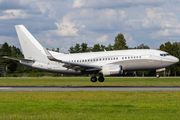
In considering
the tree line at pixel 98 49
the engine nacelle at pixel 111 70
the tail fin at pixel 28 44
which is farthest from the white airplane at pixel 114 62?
the tree line at pixel 98 49

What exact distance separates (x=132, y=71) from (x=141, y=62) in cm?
245

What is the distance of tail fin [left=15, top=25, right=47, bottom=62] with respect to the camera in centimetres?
4462

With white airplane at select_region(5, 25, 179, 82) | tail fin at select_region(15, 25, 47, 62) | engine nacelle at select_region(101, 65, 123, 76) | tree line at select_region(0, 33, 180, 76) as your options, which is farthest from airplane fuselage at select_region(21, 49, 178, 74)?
tree line at select_region(0, 33, 180, 76)

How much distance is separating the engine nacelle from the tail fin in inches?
505

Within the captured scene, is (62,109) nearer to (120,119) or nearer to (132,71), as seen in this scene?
(120,119)

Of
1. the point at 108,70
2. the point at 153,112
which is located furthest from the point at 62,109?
the point at 108,70

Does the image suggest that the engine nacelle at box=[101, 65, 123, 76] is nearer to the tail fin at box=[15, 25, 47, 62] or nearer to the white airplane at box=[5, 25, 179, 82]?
the white airplane at box=[5, 25, 179, 82]

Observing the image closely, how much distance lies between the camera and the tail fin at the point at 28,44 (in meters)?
44.6

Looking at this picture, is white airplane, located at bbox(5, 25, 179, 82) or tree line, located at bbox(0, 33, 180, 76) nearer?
white airplane, located at bbox(5, 25, 179, 82)

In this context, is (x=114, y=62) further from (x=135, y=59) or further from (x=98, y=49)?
(x=98, y=49)

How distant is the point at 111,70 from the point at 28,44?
16831 mm

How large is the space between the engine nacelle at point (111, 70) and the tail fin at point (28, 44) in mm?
12828

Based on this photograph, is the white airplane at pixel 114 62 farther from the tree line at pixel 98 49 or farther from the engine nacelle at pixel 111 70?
the tree line at pixel 98 49

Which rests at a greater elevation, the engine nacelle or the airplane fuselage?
the airplane fuselage
